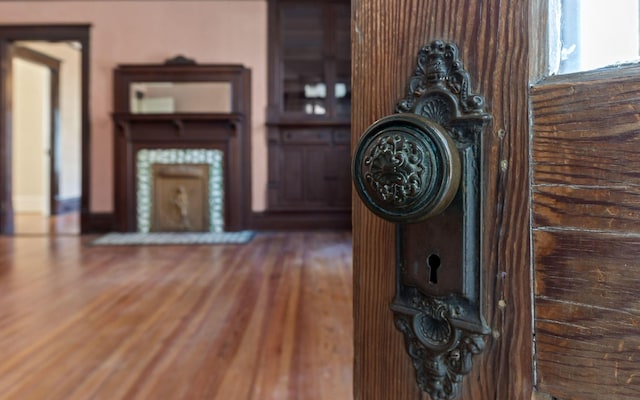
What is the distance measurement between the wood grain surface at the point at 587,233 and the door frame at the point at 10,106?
4699 millimetres

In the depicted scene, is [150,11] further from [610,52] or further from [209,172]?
[610,52]

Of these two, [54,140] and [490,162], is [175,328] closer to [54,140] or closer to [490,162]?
[490,162]

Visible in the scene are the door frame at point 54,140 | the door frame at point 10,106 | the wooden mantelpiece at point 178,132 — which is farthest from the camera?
the door frame at point 54,140

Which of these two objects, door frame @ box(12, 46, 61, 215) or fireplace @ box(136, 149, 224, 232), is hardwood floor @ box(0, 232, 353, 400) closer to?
fireplace @ box(136, 149, 224, 232)

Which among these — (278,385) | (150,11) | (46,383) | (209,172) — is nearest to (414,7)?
(278,385)

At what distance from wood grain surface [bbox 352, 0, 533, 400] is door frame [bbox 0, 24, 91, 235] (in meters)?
4.59

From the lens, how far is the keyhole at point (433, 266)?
0.29 meters

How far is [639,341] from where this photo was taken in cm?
23

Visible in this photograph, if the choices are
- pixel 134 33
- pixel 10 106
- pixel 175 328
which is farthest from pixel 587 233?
pixel 10 106

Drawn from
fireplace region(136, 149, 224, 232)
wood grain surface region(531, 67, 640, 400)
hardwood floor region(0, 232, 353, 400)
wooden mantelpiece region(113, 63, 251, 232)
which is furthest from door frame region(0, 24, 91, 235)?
wood grain surface region(531, 67, 640, 400)

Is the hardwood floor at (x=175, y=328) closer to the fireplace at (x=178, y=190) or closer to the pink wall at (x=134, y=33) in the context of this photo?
the fireplace at (x=178, y=190)

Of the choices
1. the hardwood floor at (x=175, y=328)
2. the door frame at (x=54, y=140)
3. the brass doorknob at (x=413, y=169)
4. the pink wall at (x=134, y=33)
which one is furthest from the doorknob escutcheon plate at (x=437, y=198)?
the door frame at (x=54, y=140)

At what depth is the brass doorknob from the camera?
26 centimetres

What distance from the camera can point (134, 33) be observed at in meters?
4.25
